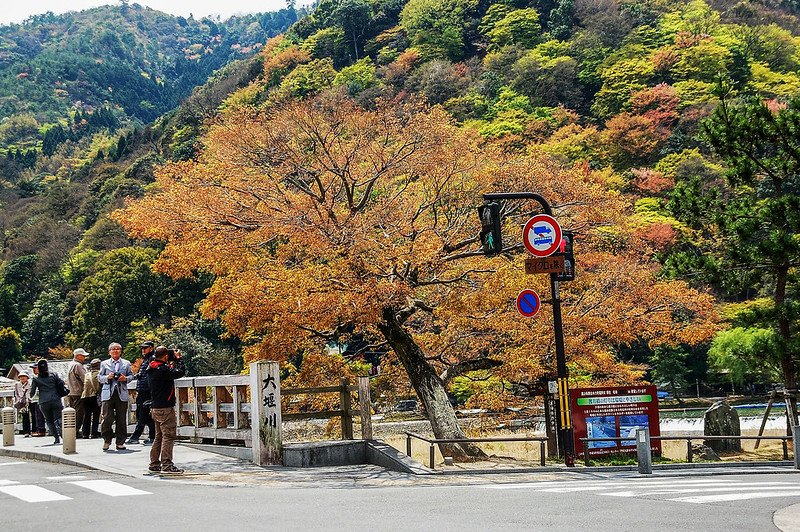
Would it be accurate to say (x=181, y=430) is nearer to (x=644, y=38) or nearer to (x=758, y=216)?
(x=758, y=216)

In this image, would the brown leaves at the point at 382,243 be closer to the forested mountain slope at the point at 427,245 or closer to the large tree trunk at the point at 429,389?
the forested mountain slope at the point at 427,245

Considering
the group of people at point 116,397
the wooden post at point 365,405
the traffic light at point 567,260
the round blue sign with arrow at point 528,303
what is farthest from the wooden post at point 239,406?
the traffic light at point 567,260

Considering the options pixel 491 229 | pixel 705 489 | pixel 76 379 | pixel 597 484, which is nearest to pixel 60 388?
pixel 76 379

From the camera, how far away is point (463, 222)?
2211cm

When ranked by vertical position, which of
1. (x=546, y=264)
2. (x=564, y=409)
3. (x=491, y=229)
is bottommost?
(x=564, y=409)

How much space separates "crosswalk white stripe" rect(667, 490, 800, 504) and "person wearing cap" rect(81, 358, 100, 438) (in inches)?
466

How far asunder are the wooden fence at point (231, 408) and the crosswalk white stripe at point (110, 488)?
364cm

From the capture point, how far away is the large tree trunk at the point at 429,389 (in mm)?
20328

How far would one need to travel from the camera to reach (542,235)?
16.7 metres

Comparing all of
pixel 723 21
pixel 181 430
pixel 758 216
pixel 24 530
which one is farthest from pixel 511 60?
pixel 24 530

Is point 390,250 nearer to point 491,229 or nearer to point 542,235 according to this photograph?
point 491,229

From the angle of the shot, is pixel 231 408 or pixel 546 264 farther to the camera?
pixel 546 264

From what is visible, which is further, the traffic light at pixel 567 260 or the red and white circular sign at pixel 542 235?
the traffic light at pixel 567 260

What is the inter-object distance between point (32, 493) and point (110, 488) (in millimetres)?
900
